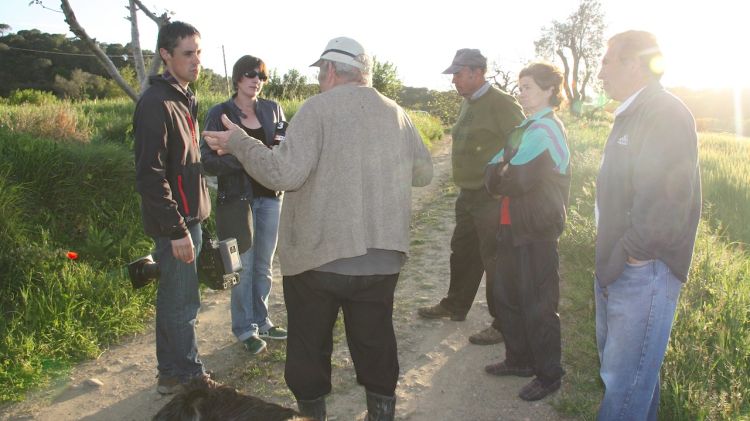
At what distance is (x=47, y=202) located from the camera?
563 cm

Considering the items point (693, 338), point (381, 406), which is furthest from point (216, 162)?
point (693, 338)

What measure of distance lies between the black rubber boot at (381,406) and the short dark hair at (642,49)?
1962 mm

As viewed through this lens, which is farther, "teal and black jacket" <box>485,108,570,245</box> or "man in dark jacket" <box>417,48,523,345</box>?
"man in dark jacket" <box>417,48,523,345</box>

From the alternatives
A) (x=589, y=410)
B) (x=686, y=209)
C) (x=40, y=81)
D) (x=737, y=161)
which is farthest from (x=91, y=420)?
(x=40, y=81)

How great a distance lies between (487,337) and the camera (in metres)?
4.28

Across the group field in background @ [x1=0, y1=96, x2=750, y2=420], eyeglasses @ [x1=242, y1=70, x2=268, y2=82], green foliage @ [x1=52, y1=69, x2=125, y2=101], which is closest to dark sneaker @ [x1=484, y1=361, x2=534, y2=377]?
field in background @ [x1=0, y1=96, x2=750, y2=420]

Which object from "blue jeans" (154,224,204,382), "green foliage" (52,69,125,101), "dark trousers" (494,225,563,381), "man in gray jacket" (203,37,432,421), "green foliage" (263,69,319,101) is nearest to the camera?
"man in gray jacket" (203,37,432,421)

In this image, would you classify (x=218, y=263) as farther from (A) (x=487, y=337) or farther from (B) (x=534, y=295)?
(A) (x=487, y=337)

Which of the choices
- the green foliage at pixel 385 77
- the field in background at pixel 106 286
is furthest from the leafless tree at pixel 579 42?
the field in background at pixel 106 286

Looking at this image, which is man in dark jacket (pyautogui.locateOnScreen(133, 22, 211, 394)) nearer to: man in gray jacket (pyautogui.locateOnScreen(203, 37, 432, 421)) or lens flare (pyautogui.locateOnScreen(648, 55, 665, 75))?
man in gray jacket (pyautogui.locateOnScreen(203, 37, 432, 421))

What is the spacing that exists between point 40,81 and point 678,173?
49648 mm

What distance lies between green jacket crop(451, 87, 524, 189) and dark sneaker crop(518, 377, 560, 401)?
59.0 inches

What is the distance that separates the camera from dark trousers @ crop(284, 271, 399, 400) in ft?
8.48

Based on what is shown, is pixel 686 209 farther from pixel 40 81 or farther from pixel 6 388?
pixel 40 81
